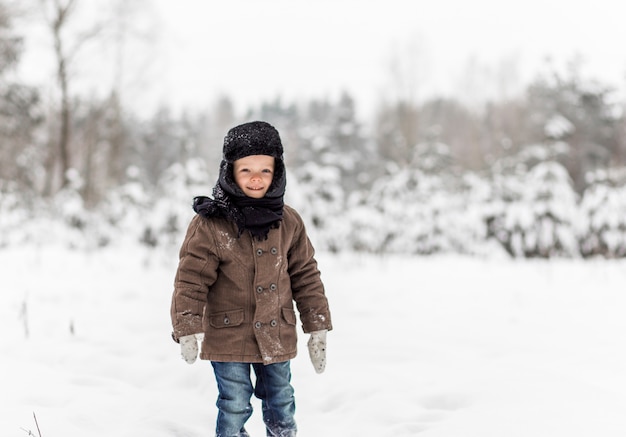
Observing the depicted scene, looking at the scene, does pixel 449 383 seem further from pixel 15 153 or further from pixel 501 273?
pixel 15 153

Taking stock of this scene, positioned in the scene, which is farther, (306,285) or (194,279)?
(306,285)

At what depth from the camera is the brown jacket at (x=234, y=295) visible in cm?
224

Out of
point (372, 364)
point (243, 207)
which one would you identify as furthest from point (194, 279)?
point (372, 364)

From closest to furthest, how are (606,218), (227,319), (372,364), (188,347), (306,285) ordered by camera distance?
(188,347), (227,319), (306,285), (372,364), (606,218)

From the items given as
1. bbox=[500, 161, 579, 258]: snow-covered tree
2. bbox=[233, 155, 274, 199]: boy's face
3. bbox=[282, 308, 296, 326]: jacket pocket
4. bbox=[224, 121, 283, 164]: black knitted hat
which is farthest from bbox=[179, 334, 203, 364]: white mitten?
bbox=[500, 161, 579, 258]: snow-covered tree

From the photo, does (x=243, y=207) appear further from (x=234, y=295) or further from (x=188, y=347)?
(x=188, y=347)

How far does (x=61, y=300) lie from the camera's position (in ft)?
18.1

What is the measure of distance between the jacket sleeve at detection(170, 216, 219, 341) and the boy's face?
0.25 metres

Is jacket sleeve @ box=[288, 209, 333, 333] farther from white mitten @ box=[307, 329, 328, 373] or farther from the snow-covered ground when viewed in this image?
the snow-covered ground

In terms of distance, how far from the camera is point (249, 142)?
2.34 metres

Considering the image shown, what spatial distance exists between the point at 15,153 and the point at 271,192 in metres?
20.0

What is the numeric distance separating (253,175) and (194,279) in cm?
55

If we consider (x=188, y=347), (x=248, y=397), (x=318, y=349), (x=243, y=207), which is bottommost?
(x=248, y=397)

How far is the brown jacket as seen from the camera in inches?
88.1
